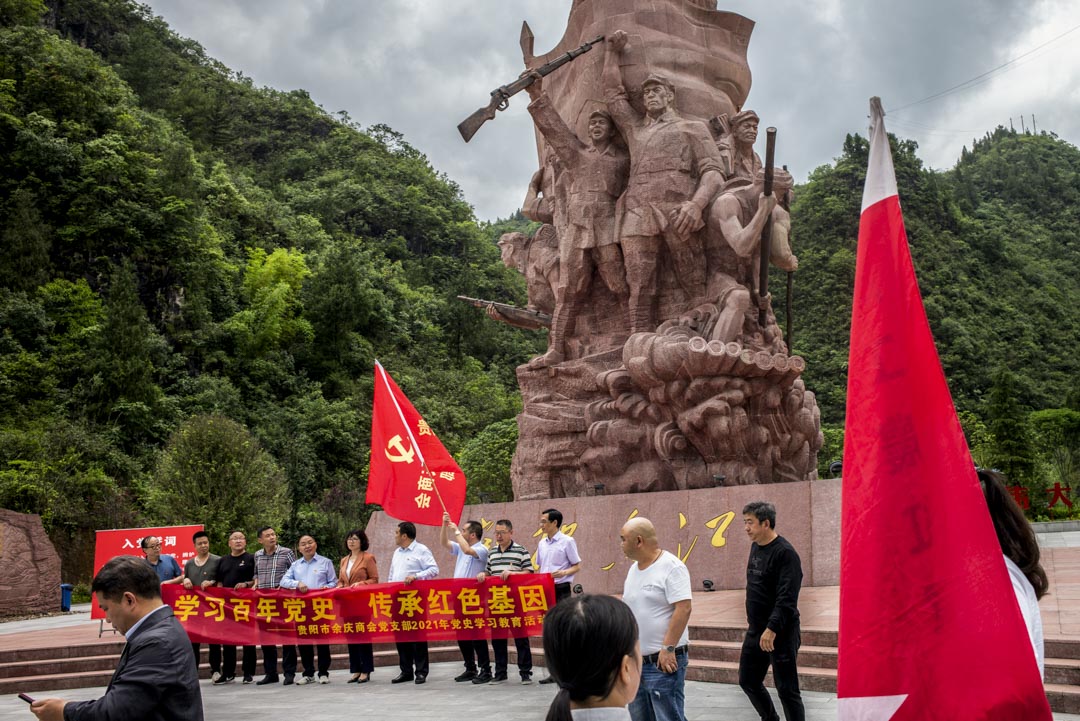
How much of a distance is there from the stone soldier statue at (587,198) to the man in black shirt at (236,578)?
17.2 feet

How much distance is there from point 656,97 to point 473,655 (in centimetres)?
710

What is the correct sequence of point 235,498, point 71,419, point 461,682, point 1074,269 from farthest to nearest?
point 1074,269, point 71,419, point 235,498, point 461,682

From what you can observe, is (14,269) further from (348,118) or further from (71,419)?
(348,118)

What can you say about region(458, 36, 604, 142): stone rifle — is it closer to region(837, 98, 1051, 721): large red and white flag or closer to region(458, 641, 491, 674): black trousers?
region(458, 641, 491, 674): black trousers

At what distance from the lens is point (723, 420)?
416 inches

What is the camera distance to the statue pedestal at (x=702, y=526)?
9.15 m

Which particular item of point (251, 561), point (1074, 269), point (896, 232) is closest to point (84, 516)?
point (251, 561)

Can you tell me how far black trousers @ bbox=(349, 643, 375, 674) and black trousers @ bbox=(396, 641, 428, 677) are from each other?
1.13ft

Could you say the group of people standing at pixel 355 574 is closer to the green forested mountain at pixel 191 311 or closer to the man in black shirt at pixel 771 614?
the man in black shirt at pixel 771 614

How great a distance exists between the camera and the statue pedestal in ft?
30.0

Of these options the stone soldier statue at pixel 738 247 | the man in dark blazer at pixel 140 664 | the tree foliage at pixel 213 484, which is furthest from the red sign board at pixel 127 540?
the tree foliage at pixel 213 484

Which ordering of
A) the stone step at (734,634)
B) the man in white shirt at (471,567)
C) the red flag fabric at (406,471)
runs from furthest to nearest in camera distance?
the red flag fabric at (406,471) < the man in white shirt at (471,567) < the stone step at (734,634)

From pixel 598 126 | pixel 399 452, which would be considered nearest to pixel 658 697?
pixel 399 452

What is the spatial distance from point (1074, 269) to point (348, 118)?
3839 centimetres
